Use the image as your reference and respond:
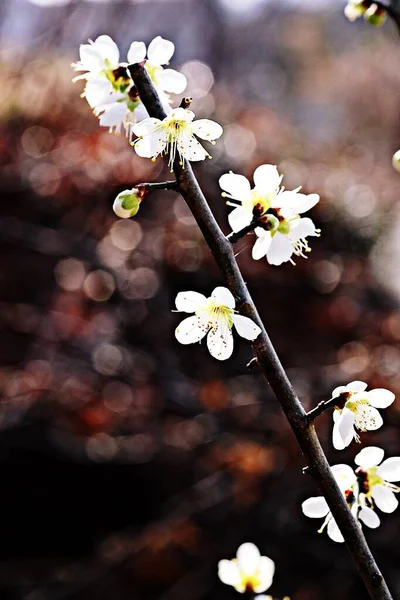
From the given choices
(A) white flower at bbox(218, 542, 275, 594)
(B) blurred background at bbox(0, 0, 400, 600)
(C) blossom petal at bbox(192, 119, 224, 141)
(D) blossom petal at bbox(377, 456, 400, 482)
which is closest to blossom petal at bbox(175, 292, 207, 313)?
(C) blossom petal at bbox(192, 119, 224, 141)

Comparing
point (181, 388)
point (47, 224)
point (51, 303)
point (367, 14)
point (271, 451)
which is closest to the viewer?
point (367, 14)

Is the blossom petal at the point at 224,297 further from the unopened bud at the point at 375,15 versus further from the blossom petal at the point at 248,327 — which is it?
the unopened bud at the point at 375,15

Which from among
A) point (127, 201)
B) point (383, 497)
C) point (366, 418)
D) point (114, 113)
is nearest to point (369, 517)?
point (383, 497)

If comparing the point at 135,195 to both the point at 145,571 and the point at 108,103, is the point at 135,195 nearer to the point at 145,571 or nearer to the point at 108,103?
the point at 108,103

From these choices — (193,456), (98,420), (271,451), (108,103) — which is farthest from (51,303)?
(108,103)

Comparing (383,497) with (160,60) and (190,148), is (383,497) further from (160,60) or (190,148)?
(160,60)

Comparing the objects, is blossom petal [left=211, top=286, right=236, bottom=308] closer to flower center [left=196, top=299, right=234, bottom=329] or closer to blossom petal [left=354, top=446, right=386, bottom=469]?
flower center [left=196, top=299, right=234, bottom=329]
